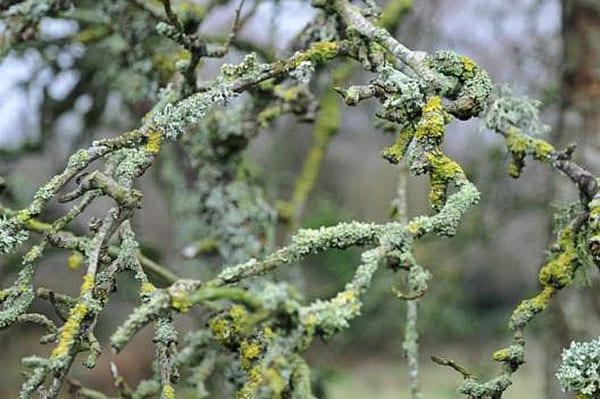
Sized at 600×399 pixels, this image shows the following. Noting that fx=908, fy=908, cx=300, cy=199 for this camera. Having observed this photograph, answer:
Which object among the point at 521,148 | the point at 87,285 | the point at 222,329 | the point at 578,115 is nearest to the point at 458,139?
the point at 578,115

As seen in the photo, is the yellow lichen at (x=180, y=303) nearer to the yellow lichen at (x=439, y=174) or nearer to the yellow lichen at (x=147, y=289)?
the yellow lichen at (x=147, y=289)

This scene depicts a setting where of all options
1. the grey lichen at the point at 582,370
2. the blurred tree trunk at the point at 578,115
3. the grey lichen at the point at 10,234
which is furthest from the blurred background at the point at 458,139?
the grey lichen at the point at 10,234

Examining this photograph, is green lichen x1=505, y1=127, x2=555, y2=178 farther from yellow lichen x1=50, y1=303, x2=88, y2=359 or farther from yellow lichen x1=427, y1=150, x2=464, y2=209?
yellow lichen x1=50, y1=303, x2=88, y2=359

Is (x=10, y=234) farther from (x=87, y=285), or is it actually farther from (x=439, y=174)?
(x=439, y=174)

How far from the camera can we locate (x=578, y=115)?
7.22ft

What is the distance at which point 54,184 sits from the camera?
896mm

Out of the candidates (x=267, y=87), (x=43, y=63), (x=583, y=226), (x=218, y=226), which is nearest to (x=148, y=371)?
(x=43, y=63)

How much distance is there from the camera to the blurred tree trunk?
6.95 ft

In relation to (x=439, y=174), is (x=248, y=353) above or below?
below

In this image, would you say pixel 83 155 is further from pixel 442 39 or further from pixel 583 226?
pixel 442 39

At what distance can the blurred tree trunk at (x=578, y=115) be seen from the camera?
212 cm

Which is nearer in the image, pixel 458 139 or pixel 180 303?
pixel 180 303

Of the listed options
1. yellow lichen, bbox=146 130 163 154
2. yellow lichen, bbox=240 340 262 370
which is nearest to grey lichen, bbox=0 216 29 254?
yellow lichen, bbox=146 130 163 154

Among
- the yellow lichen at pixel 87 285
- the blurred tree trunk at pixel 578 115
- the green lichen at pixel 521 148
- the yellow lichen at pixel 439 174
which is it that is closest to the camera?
the yellow lichen at pixel 87 285
